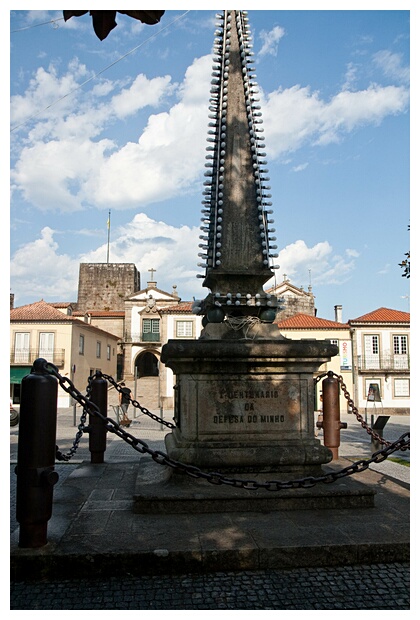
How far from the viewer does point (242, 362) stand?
A: 5309 mm

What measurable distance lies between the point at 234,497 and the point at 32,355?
32.8m

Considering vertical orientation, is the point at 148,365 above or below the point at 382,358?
below

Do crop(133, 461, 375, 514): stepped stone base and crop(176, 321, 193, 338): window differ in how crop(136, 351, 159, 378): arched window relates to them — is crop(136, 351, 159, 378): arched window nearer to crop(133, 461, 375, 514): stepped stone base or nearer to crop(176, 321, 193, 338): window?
crop(176, 321, 193, 338): window

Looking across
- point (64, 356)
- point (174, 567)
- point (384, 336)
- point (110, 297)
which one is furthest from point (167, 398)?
point (174, 567)

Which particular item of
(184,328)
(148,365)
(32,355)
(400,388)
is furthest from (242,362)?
(148,365)

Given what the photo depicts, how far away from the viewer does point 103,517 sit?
465cm

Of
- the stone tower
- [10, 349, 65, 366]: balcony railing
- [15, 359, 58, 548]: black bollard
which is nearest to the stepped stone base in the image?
[15, 359, 58, 548]: black bollard

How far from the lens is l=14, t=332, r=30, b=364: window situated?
116 feet

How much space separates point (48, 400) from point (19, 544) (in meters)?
1.10

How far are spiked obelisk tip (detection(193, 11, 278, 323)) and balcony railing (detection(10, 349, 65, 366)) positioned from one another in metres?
30.3

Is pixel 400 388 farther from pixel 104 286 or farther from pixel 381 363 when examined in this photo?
pixel 104 286

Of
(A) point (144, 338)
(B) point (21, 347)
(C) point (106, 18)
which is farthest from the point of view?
(A) point (144, 338)

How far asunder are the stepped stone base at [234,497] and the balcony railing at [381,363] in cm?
3302

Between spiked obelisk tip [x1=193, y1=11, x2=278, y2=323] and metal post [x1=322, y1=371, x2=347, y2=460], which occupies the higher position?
spiked obelisk tip [x1=193, y1=11, x2=278, y2=323]
